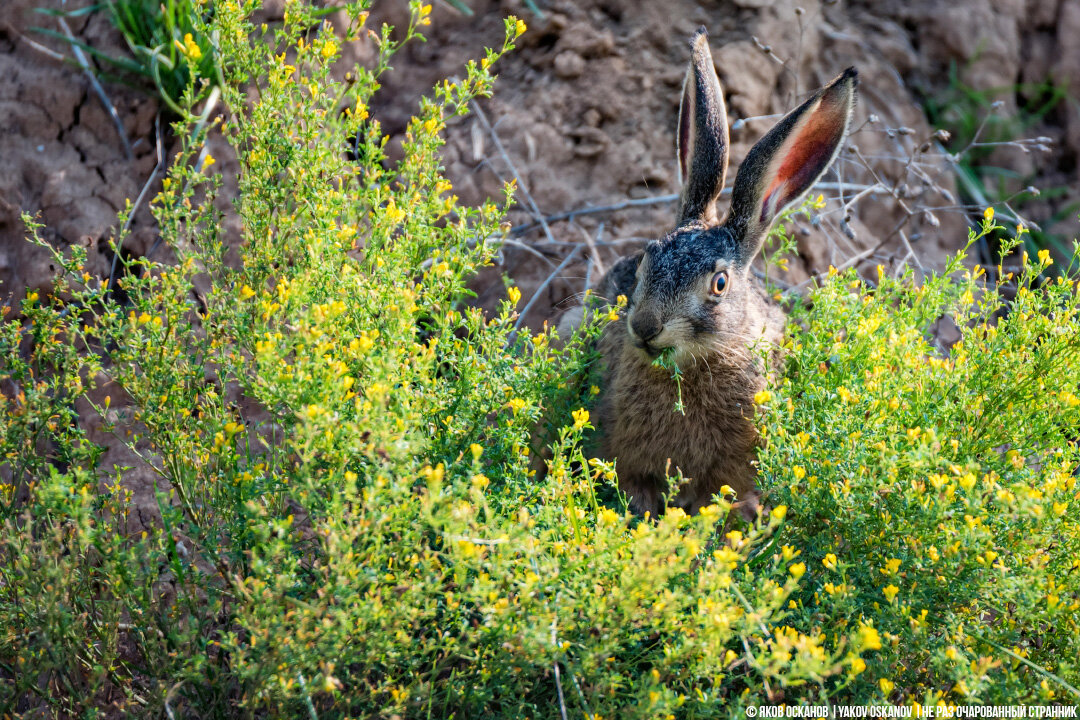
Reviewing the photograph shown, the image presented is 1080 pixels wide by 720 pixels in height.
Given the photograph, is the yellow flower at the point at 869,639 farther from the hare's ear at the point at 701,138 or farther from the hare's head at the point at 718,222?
the hare's ear at the point at 701,138

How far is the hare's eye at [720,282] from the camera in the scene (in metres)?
3.58

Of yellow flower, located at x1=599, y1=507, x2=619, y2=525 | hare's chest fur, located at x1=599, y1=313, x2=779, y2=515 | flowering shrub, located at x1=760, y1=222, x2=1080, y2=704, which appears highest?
yellow flower, located at x1=599, y1=507, x2=619, y2=525

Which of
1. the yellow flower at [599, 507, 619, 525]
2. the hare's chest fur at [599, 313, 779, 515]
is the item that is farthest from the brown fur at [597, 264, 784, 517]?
the yellow flower at [599, 507, 619, 525]

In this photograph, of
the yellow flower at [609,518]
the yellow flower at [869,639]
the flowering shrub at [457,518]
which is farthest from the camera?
the yellow flower at [609,518]

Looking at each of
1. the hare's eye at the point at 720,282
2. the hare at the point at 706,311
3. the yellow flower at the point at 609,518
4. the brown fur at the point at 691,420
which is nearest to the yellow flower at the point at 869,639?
the yellow flower at the point at 609,518

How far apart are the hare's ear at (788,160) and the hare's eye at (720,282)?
0.17 m

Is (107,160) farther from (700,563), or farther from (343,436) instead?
(700,563)

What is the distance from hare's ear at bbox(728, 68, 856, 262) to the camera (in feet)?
11.6

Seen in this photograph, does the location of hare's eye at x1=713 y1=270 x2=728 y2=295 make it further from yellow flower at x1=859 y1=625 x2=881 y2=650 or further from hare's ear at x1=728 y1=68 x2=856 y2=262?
yellow flower at x1=859 y1=625 x2=881 y2=650

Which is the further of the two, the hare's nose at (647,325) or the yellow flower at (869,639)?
the hare's nose at (647,325)

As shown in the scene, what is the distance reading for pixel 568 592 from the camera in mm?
2236

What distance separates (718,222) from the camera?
12.7ft

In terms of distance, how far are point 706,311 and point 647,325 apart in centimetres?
31

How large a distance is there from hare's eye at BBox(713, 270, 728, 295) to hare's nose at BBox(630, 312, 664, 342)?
13.0 inches
